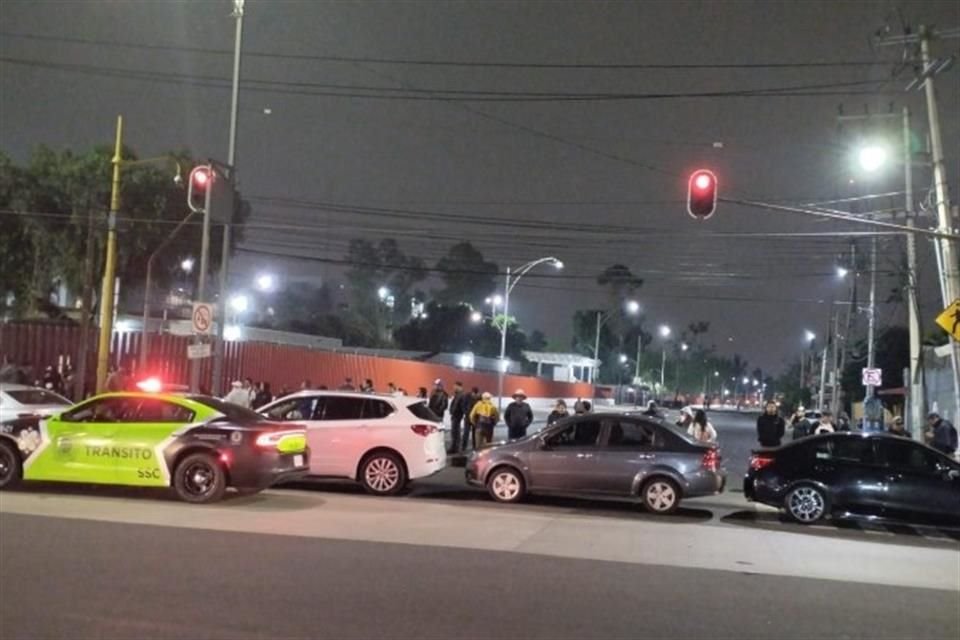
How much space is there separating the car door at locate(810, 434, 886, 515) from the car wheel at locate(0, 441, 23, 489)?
11.3 meters

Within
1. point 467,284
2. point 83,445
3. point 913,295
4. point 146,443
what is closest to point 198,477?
point 146,443

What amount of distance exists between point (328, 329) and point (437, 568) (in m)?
72.9

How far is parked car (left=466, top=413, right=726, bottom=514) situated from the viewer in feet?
47.5

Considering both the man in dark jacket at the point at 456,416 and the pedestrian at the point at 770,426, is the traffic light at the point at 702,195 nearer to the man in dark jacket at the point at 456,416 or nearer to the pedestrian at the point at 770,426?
the pedestrian at the point at 770,426

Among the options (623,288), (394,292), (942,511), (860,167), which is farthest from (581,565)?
(623,288)

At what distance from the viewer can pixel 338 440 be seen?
1549cm

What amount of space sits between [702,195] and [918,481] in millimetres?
6356

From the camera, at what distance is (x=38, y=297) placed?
132ft

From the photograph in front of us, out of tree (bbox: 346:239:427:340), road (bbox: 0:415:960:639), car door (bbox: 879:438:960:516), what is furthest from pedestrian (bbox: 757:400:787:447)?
tree (bbox: 346:239:427:340)

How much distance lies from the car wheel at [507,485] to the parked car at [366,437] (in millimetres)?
1108

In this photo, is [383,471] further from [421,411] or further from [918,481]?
[918,481]

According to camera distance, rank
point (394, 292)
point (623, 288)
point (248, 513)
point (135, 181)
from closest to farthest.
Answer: point (248, 513)
point (135, 181)
point (394, 292)
point (623, 288)

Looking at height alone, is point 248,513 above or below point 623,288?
below

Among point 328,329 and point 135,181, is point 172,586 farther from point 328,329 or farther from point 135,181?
point 328,329
